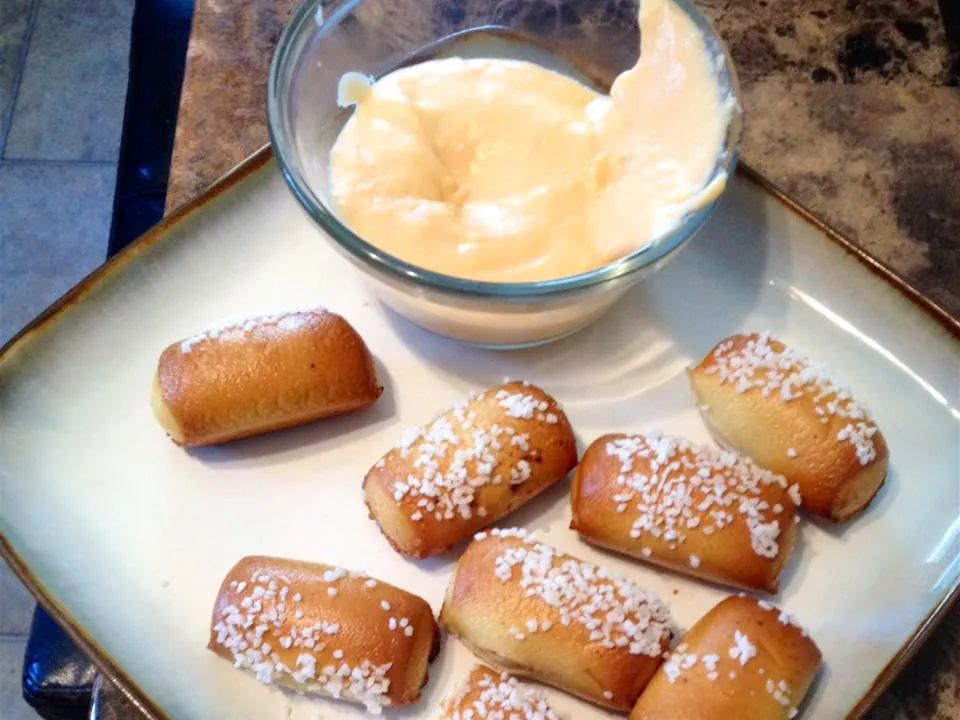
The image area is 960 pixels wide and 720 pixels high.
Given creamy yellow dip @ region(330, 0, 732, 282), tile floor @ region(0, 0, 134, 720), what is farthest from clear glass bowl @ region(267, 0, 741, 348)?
tile floor @ region(0, 0, 134, 720)

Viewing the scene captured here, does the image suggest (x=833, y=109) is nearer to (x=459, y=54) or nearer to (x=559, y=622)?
(x=459, y=54)

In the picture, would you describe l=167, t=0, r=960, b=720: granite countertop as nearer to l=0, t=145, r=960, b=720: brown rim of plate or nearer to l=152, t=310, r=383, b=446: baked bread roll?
l=0, t=145, r=960, b=720: brown rim of plate

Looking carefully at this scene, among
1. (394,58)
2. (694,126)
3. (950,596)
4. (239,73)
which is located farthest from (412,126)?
(950,596)

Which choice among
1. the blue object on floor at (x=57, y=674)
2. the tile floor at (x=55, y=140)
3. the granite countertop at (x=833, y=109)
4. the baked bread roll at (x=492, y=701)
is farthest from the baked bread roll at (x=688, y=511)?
the tile floor at (x=55, y=140)

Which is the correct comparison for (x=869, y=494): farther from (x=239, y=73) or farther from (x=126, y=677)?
(x=239, y=73)

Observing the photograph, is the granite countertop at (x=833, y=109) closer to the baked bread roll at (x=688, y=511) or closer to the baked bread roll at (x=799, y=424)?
the baked bread roll at (x=799, y=424)

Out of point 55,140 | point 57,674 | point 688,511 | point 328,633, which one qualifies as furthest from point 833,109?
point 55,140

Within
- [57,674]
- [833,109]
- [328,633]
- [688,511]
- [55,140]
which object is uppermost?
[833,109]
